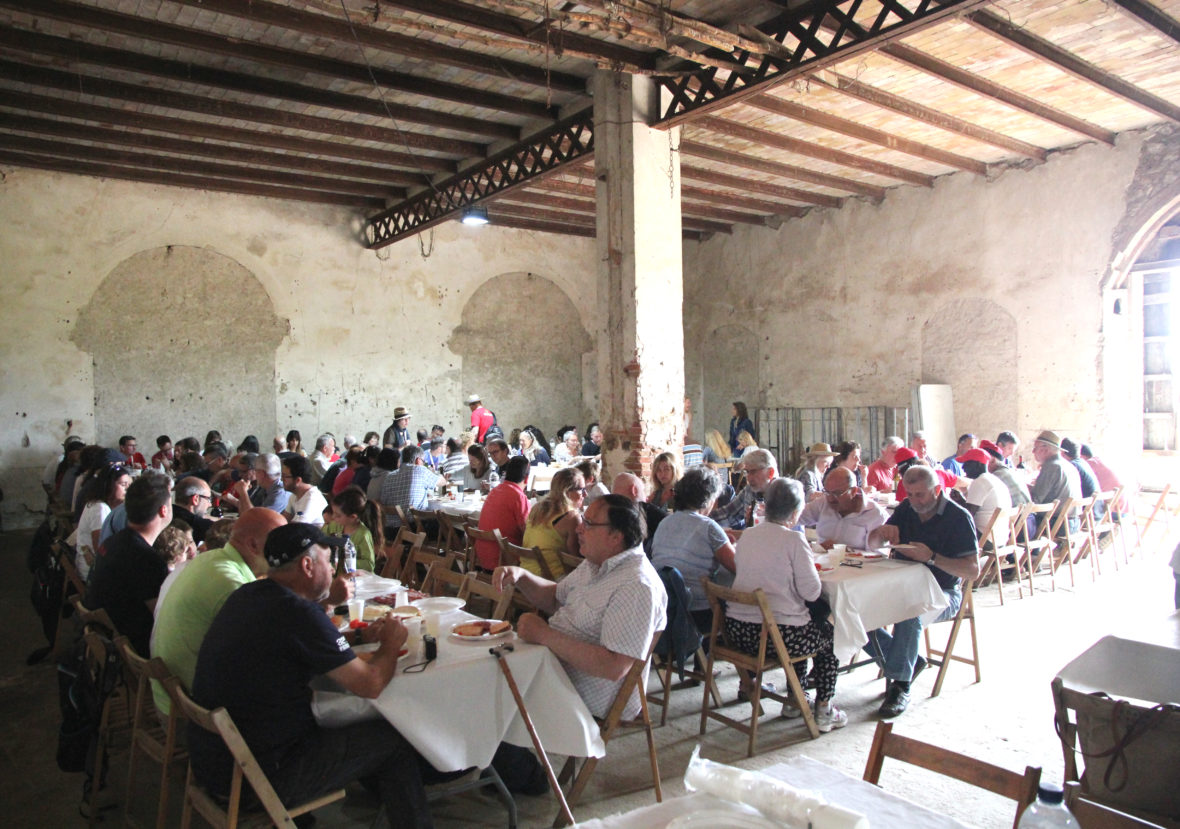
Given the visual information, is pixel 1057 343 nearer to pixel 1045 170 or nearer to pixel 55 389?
pixel 1045 170

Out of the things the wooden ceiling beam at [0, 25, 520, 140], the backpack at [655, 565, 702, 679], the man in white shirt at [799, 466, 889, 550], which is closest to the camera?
the backpack at [655, 565, 702, 679]

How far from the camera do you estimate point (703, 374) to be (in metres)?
16.0

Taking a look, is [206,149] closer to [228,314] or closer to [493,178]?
[228,314]

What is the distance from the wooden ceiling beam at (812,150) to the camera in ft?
30.1

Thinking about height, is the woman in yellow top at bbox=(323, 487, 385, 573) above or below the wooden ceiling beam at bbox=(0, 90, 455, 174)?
below

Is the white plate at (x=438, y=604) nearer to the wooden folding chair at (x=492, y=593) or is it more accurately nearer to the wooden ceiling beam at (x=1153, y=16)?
the wooden folding chair at (x=492, y=593)

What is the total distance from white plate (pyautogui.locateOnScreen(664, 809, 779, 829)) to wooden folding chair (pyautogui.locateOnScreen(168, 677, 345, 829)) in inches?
57.6

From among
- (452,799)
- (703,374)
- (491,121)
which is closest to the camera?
(452,799)

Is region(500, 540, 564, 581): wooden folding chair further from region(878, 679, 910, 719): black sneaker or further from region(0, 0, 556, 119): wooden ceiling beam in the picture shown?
region(0, 0, 556, 119): wooden ceiling beam

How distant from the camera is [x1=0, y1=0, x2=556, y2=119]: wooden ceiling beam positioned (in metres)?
6.27

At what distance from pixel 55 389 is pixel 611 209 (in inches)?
332

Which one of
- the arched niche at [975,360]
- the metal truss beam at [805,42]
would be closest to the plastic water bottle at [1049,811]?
the metal truss beam at [805,42]

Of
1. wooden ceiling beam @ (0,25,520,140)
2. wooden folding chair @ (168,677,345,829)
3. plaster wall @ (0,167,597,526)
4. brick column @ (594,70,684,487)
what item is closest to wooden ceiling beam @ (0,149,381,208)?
plaster wall @ (0,167,597,526)

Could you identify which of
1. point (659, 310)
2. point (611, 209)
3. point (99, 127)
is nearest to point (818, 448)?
point (659, 310)
